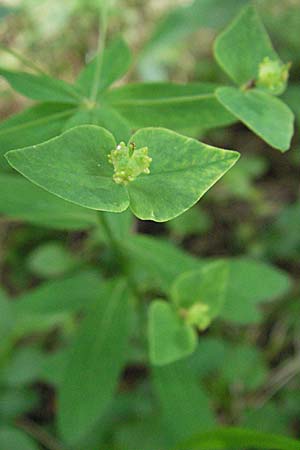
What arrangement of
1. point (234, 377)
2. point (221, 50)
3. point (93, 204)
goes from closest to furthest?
point (93, 204), point (221, 50), point (234, 377)

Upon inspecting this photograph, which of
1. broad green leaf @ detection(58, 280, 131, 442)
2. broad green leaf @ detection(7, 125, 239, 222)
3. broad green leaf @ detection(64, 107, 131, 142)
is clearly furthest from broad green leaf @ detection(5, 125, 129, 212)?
broad green leaf @ detection(58, 280, 131, 442)

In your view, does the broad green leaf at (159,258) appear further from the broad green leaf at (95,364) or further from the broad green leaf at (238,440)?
the broad green leaf at (238,440)

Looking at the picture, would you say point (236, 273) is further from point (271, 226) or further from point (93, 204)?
point (93, 204)

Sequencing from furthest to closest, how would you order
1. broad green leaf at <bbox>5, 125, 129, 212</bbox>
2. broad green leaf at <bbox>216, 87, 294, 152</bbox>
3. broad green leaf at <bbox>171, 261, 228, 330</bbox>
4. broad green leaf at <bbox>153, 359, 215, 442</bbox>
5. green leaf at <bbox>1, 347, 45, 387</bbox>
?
green leaf at <bbox>1, 347, 45, 387</bbox> → broad green leaf at <bbox>153, 359, 215, 442</bbox> → broad green leaf at <bbox>171, 261, 228, 330</bbox> → broad green leaf at <bbox>216, 87, 294, 152</bbox> → broad green leaf at <bbox>5, 125, 129, 212</bbox>

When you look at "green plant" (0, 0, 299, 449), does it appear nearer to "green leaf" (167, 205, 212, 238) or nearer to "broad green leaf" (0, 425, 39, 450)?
"broad green leaf" (0, 425, 39, 450)

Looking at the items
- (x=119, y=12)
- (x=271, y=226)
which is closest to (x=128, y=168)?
(x=271, y=226)

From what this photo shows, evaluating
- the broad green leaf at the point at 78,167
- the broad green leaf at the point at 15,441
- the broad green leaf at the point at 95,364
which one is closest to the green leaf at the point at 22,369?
the broad green leaf at the point at 15,441
